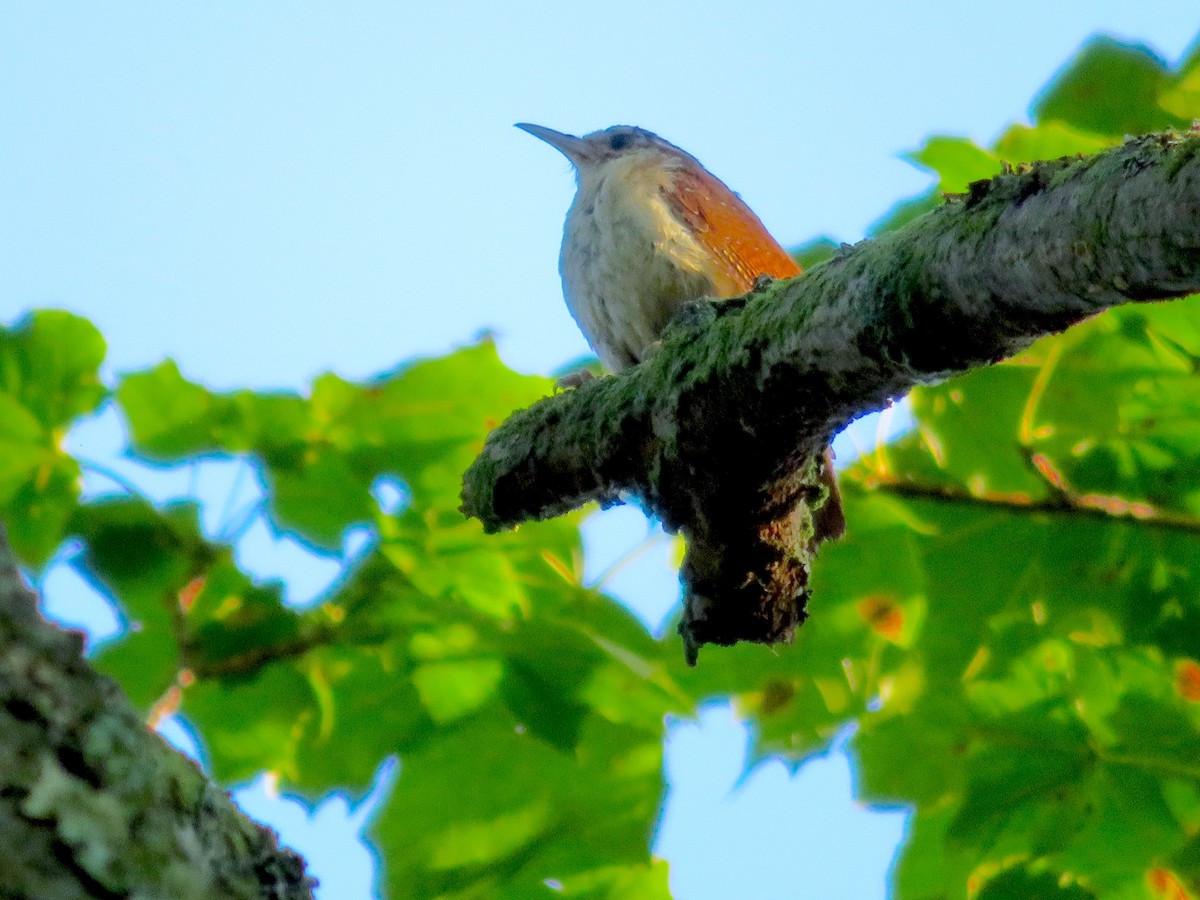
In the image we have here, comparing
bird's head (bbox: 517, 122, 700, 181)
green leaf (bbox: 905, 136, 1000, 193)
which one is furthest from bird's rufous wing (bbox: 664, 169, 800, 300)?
green leaf (bbox: 905, 136, 1000, 193)

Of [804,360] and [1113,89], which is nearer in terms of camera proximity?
[804,360]

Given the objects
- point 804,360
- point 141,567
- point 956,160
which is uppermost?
point 956,160

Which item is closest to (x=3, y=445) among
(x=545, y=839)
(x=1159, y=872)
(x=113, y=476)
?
(x=113, y=476)

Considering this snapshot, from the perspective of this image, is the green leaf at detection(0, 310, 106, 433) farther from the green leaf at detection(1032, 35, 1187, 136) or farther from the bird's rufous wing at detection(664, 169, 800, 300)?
the green leaf at detection(1032, 35, 1187, 136)

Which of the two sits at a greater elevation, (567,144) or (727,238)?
(567,144)

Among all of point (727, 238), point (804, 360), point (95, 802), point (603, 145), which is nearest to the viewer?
point (95, 802)

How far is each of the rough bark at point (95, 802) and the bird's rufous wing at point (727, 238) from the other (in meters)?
2.59

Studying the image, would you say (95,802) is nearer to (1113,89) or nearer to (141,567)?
(141,567)

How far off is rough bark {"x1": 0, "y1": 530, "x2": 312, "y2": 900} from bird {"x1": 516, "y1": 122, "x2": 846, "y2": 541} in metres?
2.46

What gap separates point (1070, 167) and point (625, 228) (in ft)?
8.03

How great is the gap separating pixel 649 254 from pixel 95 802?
9.16ft

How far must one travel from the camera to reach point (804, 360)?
2043 millimetres

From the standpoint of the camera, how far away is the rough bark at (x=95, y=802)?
49.1 inches

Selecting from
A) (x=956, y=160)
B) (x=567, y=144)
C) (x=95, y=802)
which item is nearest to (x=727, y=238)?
(x=956, y=160)
